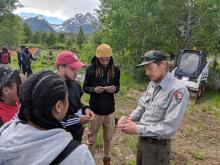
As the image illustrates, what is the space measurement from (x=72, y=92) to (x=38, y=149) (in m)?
2.35

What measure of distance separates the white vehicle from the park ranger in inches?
398

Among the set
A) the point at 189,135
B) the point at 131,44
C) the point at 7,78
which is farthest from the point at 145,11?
the point at 7,78

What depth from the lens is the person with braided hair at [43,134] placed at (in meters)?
1.64

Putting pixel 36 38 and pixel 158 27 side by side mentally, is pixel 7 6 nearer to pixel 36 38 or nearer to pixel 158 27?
pixel 158 27

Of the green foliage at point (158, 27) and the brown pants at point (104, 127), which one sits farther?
the green foliage at point (158, 27)

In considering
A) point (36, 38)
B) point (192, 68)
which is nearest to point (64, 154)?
point (192, 68)

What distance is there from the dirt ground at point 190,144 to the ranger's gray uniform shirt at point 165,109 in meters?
2.48

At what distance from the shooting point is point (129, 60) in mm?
17188

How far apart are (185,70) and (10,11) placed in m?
22.9

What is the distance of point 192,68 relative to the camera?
14289mm

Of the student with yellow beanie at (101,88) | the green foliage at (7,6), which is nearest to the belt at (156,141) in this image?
the student with yellow beanie at (101,88)

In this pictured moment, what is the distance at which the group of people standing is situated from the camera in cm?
166

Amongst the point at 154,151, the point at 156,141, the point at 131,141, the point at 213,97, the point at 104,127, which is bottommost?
the point at 213,97

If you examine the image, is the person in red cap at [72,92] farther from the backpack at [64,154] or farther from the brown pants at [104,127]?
the backpack at [64,154]
